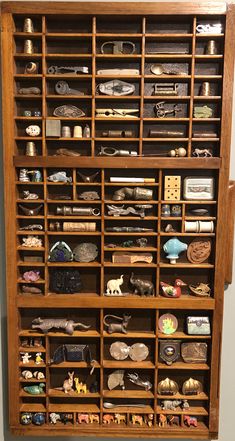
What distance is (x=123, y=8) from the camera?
904 mm

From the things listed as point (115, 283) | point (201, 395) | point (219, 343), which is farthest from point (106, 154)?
point (201, 395)

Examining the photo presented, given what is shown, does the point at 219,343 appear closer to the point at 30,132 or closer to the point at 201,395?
the point at 201,395

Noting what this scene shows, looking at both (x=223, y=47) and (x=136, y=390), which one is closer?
(x=223, y=47)

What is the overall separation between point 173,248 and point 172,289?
11cm

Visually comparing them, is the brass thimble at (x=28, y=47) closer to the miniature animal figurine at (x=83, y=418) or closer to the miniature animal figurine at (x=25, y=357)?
the miniature animal figurine at (x=25, y=357)

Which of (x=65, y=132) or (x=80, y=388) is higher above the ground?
(x=65, y=132)

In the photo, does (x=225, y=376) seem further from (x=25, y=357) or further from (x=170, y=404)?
(x=25, y=357)

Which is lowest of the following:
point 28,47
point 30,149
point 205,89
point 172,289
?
point 172,289

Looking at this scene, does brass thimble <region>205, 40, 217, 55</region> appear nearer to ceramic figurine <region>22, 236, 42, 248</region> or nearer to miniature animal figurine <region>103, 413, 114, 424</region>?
ceramic figurine <region>22, 236, 42, 248</region>

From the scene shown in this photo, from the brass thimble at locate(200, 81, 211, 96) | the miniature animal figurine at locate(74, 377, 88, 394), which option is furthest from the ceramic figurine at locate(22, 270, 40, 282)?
the brass thimble at locate(200, 81, 211, 96)

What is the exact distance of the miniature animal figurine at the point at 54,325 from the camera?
99 centimetres

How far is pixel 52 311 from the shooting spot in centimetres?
102

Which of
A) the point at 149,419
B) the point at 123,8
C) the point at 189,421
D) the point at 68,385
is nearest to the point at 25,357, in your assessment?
the point at 68,385

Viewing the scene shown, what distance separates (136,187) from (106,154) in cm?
12
